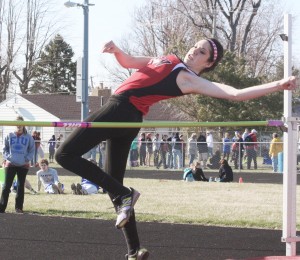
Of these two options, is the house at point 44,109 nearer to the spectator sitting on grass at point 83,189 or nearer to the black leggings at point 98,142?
the spectator sitting on grass at point 83,189

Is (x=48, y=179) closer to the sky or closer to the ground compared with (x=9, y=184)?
closer to the ground

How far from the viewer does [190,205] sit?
1369cm

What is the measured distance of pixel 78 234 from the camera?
8.91m

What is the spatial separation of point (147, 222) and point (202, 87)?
15.5 ft

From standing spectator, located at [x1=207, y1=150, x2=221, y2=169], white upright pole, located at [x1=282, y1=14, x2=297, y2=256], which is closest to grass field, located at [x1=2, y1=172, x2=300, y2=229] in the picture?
white upright pole, located at [x1=282, y1=14, x2=297, y2=256]

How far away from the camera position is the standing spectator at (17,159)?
39.8ft

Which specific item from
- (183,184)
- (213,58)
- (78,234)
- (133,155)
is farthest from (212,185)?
(213,58)

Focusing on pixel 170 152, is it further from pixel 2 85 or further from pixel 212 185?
pixel 2 85

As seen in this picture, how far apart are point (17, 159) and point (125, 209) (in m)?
6.47

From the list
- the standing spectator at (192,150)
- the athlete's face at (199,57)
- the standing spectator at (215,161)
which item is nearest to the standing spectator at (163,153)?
the standing spectator at (192,150)

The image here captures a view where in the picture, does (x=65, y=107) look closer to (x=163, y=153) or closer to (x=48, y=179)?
(x=163, y=153)

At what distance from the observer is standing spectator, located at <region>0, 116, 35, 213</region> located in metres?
12.1

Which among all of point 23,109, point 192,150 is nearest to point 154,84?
point 192,150

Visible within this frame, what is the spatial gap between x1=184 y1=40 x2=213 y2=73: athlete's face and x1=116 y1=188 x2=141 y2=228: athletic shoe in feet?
3.64
